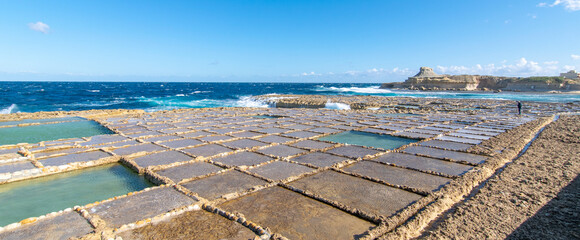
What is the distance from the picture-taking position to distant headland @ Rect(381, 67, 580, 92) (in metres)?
43.0

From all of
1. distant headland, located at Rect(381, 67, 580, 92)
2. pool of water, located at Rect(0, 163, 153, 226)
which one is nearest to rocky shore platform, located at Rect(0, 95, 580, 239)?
pool of water, located at Rect(0, 163, 153, 226)

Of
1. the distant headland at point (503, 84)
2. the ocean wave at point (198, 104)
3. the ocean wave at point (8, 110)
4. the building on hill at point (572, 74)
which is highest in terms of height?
the building on hill at point (572, 74)

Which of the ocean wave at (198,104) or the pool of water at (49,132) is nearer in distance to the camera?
the pool of water at (49,132)

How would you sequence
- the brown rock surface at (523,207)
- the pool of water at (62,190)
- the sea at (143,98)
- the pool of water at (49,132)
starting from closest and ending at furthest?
the brown rock surface at (523,207)
the pool of water at (62,190)
the pool of water at (49,132)
the sea at (143,98)

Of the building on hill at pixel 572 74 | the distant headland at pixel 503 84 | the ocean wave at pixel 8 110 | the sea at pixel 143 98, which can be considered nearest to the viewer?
the ocean wave at pixel 8 110

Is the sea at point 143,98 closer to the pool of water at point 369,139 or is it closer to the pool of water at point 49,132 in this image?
the pool of water at point 49,132

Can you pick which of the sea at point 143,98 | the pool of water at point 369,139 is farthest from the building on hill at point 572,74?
the pool of water at point 369,139

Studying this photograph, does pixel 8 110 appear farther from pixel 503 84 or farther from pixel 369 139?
pixel 503 84

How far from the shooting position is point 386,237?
9.14 feet

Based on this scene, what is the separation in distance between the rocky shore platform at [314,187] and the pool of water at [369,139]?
0.32m

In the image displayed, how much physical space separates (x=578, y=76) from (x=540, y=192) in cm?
6619

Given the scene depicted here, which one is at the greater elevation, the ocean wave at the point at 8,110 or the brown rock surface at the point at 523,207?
the brown rock surface at the point at 523,207

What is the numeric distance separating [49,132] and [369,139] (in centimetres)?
932

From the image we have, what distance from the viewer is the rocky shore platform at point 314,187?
2.97m
